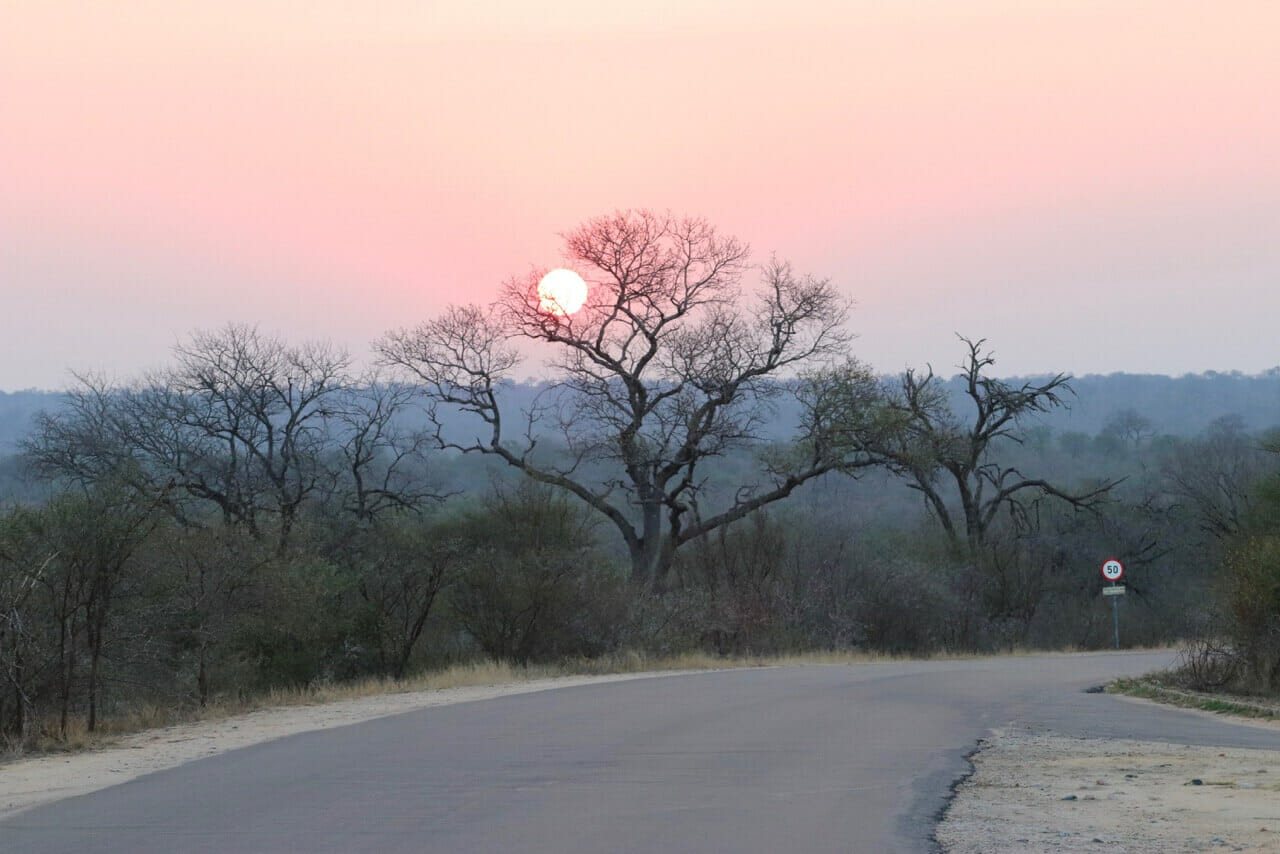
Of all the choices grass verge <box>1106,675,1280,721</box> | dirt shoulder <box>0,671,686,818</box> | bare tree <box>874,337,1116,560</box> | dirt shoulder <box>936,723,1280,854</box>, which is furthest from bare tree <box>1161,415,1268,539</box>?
dirt shoulder <box>936,723,1280,854</box>

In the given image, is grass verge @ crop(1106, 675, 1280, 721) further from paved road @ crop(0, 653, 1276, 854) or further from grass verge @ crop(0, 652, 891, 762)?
grass verge @ crop(0, 652, 891, 762)

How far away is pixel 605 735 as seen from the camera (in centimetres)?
1606

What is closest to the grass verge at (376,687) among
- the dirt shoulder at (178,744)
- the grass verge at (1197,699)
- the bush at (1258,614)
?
the dirt shoulder at (178,744)

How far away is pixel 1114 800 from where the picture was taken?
11141 millimetres

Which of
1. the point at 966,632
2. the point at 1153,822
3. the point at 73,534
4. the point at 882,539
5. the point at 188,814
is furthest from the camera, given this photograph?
the point at 882,539

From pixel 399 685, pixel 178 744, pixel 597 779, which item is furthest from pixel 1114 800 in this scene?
pixel 399 685

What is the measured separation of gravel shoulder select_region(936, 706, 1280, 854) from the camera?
9242mm

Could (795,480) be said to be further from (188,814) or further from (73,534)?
→ (188,814)

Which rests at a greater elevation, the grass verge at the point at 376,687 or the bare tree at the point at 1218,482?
the bare tree at the point at 1218,482

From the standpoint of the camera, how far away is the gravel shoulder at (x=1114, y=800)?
30.3 feet

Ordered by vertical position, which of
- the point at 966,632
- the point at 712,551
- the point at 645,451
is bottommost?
the point at 966,632

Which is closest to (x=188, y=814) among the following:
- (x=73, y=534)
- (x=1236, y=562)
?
(x=73, y=534)

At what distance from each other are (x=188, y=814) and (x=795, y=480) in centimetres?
3881

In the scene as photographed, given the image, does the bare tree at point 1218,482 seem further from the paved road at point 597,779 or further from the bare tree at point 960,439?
the paved road at point 597,779
